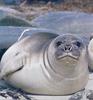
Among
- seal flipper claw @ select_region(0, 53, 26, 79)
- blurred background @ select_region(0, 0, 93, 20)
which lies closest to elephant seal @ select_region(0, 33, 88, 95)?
seal flipper claw @ select_region(0, 53, 26, 79)

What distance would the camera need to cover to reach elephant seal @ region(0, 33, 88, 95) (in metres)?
2.76

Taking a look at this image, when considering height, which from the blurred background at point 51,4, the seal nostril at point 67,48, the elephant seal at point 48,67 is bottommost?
the elephant seal at point 48,67

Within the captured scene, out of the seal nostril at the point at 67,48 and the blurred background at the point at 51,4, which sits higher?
the blurred background at the point at 51,4

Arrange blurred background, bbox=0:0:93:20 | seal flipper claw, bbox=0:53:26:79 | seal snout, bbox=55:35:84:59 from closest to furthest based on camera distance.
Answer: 1. seal snout, bbox=55:35:84:59
2. seal flipper claw, bbox=0:53:26:79
3. blurred background, bbox=0:0:93:20

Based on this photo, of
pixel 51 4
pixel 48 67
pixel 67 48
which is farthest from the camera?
pixel 51 4

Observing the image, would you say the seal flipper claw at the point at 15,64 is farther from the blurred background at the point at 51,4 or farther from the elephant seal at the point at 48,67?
the blurred background at the point at 51,4

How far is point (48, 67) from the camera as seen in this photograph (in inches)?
114

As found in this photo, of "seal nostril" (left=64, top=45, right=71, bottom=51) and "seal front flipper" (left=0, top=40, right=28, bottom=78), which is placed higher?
"seal nostril" (left=64, top=45, right=71, bottom=51)

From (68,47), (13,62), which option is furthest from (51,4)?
(68,47)

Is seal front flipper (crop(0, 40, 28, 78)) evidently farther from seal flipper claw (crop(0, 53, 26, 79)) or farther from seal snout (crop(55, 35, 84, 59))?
seal snout (crop(55, 35, 84, 59))

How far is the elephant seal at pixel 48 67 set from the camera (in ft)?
9.05

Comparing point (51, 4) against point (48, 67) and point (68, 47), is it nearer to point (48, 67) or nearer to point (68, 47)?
point (48, 67)

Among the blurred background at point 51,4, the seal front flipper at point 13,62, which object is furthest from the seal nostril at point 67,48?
the blurred background at point 51,4

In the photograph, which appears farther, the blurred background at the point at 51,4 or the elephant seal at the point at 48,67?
the blurred background at the point at 51,4
